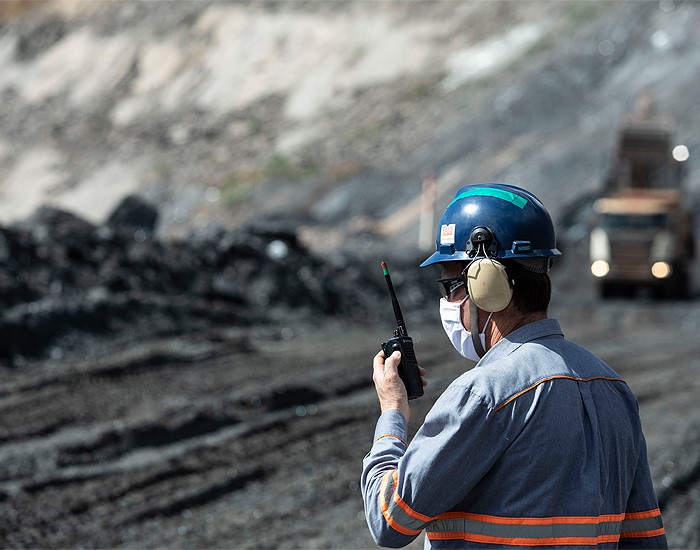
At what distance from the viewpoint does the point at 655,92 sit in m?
26.2

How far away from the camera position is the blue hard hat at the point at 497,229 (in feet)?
7.20

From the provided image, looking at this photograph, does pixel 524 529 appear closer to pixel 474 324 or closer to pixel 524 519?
pixel 524 519

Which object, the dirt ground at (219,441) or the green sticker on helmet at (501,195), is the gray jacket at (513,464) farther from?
the dirt ground at (219,441)

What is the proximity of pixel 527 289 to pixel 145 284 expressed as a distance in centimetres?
1161

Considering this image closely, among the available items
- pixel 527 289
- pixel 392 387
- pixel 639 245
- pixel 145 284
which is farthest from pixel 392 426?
pixel 639 245

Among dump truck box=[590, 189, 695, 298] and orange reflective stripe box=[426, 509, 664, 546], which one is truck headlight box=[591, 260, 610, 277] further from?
orange reflective stripe box=[426, 509, 664, 546]

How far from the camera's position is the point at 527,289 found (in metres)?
2.21

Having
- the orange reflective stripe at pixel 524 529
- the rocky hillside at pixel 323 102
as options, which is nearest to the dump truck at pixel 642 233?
the rocky hillside at pixel 323 102

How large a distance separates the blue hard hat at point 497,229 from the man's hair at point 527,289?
0.02 metres

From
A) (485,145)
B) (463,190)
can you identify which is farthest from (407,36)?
(463,190)

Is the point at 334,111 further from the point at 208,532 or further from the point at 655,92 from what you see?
the point at 208,532

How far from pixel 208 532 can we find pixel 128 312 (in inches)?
262

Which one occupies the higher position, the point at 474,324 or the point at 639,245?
the point at 474,324

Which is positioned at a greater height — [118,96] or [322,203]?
[118,96]
